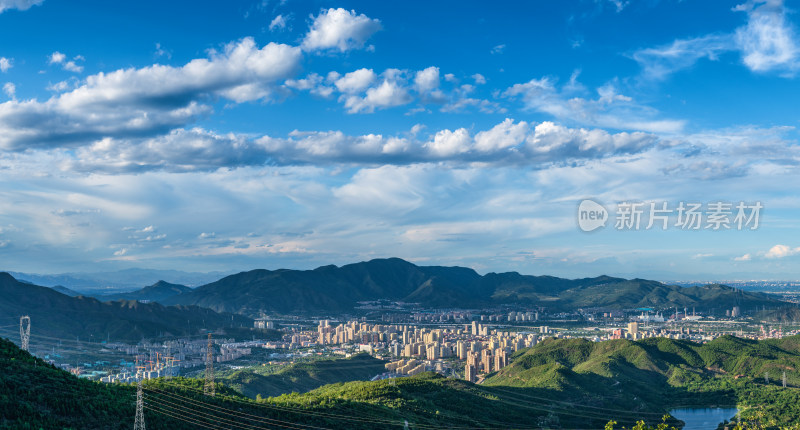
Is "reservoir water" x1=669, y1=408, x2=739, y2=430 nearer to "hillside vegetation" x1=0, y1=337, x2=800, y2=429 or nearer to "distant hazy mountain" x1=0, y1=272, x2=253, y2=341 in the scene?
"hillside vegetation" x1=0, y1=337, x2=800, y2=429

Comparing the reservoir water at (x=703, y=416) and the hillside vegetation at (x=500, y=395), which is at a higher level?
the hillside vegetation at (x=500, y=395)

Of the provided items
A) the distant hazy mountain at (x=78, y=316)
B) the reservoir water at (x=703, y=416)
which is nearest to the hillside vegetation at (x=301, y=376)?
the distant hazy mountain at (x=78, y=316)

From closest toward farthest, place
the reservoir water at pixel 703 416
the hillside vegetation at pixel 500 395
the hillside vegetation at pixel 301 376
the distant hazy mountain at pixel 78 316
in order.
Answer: the hillside vegetation at pixel 500 395, the reservoir water at pixel 703 416, the hillside vegetation at pixel 301 376, the distant hazy mountain at pixel 78 316

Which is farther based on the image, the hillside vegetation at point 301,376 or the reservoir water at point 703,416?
the hillside vegetation at point 301,376

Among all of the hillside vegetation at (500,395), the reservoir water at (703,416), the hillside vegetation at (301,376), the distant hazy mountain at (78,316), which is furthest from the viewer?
the distant hazy mountain at (78,316)

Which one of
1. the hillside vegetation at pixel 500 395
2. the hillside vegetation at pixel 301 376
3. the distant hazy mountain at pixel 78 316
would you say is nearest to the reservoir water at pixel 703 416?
the hillside vegetation at pixel 500 395

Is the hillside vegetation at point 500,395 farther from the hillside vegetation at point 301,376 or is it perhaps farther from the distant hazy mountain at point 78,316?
the distant hazy mountain at point 78,316

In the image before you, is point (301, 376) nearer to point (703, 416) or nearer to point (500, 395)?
point (500, 395)
